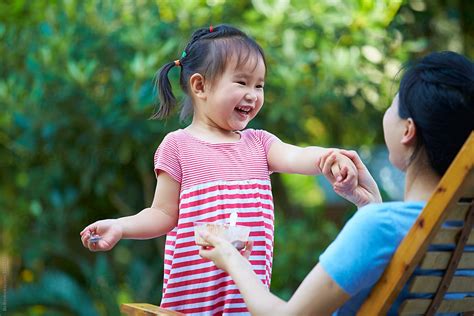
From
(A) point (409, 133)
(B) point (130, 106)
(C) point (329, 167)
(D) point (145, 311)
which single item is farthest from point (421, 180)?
(B) point (130, 106)

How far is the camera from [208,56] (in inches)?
117

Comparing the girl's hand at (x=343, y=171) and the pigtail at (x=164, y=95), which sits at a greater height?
the girl's hand at (x=343, y=171)

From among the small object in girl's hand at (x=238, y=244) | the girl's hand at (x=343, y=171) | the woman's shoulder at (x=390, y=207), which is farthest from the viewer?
the girl's hand at (x=343, y=171)

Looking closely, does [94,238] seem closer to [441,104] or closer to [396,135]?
[396,135]

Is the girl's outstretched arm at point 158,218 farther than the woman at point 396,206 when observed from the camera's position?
Yes

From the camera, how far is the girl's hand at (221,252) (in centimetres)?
228

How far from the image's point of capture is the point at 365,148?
6.97m

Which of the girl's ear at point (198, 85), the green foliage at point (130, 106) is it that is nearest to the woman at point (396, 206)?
the girl's ear at point (198, 85)

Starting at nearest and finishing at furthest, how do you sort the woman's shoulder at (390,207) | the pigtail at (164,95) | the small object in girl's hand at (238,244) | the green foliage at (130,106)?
the woman's shoulder at (390,207), the small object in girl's hand at (238,244), the pigtail at (164,95), the green foliage at (130,106)

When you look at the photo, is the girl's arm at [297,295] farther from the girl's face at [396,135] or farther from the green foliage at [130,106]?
the green foliage at [130,106]

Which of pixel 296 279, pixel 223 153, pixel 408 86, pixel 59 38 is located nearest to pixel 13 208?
pixel 59 38

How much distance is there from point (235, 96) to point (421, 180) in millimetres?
827

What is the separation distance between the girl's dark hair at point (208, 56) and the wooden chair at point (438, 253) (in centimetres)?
104

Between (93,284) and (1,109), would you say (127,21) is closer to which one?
(1,109)
